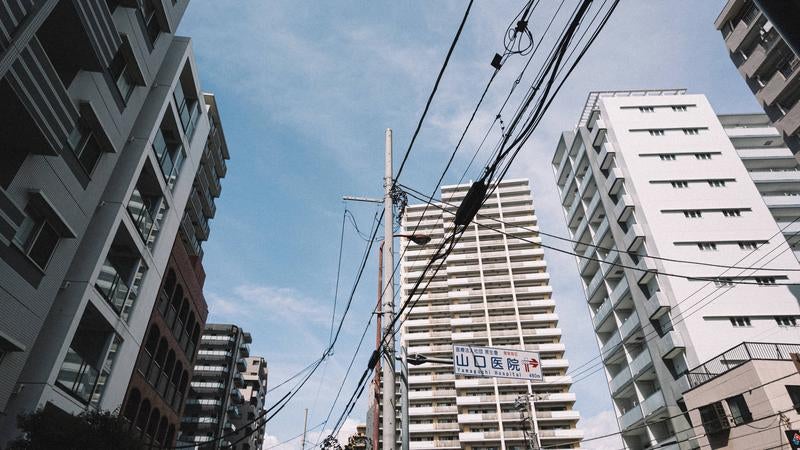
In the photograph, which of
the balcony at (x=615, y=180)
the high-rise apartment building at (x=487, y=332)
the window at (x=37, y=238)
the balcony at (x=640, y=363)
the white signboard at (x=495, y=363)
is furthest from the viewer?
the high-rise apartment building at (x=487, y=332)

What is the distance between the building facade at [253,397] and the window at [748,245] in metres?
75.3

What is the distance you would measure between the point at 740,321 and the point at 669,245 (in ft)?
22.8

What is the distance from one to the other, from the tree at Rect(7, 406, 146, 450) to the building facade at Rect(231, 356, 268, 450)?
2920 inches

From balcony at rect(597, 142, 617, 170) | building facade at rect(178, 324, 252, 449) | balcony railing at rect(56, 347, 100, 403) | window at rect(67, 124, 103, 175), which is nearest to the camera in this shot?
balcony railing at rect(56, 347, 100, 403)

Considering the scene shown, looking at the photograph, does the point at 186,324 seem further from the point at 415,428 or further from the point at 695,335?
the point at 415,428

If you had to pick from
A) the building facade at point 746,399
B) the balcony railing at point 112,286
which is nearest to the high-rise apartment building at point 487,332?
the building facade at point 746,399

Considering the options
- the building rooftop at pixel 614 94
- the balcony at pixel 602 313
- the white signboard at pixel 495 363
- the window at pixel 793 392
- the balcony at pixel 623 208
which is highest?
the building rooftop at pixel 614 94

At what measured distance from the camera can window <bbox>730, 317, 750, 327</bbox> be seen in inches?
1257

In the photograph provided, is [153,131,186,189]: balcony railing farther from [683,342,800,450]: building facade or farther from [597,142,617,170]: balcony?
[597,142,617,170]: balcony

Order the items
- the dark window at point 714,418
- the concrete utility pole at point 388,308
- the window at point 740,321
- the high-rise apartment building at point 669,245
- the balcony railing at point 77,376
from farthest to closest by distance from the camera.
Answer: the high-rise apartment building at point 669,245 → the window at point 740,321 → the dark window at point 714,418 → the balcony railing at point 77,376 → the concrete utility pole at point 388,308

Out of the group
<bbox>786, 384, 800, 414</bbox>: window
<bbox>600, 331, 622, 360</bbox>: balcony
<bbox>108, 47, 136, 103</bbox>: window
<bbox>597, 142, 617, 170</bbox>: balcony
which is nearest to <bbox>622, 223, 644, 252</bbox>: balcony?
<bbox>597, 142, 617, 170</bbox>: balcony

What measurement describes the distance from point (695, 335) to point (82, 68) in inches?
1440

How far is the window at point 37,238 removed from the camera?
1269cm

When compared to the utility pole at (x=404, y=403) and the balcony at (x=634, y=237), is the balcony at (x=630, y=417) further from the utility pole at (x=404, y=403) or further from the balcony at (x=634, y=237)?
the utility pole at (x=404, y=403)
